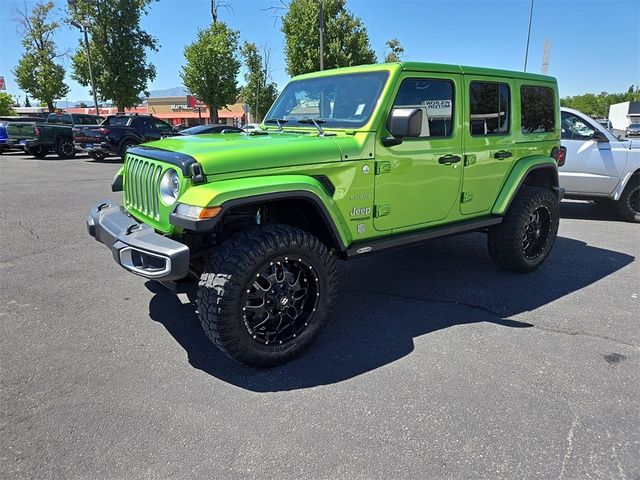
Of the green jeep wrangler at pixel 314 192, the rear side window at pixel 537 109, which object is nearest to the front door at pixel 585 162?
the rear side window at pixel 537 109

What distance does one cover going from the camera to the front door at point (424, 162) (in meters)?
3.55

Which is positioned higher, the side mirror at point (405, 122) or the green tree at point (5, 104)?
the green tree at point (5, 104)

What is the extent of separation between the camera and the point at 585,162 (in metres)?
7.41

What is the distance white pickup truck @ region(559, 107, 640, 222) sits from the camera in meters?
7.35

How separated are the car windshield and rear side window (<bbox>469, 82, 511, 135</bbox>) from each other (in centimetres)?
105

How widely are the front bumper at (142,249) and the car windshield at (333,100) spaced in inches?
62.5

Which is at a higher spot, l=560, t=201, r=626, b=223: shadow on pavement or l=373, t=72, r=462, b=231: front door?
l=373, t=72, r=462, b=231: front door

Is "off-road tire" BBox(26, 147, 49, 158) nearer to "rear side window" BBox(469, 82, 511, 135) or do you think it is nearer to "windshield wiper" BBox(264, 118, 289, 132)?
"windshield wiper" BBox(264, 118, 289, 132)

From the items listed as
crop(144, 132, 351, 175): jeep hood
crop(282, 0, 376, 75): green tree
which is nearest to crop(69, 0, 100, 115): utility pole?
crop(282, 0, 376, 75): green tree

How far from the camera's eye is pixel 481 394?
9.22 feet

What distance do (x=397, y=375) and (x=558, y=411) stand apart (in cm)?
94

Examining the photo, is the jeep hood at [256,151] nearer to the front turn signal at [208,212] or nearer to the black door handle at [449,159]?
the front turn signal at [208,212]

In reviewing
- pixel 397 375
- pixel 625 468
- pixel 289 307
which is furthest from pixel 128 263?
pixel 625 468

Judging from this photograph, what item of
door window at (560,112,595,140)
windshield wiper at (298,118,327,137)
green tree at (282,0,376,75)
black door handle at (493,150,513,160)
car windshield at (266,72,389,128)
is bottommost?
black door handle at (493,150,513,160)
